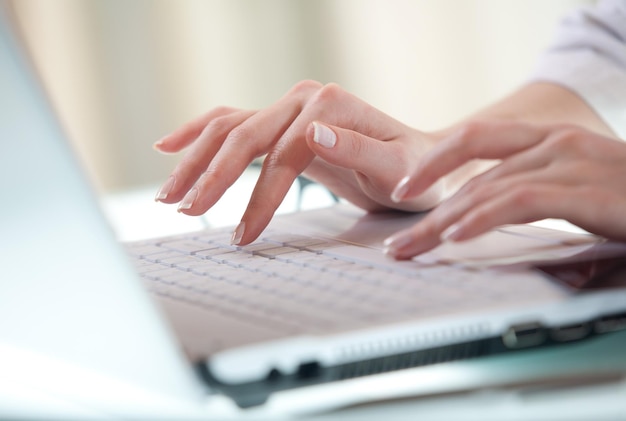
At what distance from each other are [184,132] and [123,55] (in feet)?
5.97

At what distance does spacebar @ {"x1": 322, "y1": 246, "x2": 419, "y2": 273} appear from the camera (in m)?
0.48

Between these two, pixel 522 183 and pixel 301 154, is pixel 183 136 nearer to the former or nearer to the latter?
pixel 301 154

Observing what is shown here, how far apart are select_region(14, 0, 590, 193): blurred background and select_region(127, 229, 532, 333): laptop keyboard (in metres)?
2.05

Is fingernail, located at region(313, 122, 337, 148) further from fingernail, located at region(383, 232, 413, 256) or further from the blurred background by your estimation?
the blurred background

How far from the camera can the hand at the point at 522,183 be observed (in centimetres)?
49

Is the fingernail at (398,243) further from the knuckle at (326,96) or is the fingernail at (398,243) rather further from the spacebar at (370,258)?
the knuckle at (326,96)

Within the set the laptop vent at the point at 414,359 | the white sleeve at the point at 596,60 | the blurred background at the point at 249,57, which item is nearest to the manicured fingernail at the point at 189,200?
the laptop vent at the point at 414,359

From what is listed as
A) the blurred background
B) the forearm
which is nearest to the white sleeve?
the forearm

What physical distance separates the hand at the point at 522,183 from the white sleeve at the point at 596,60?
1.64 ft

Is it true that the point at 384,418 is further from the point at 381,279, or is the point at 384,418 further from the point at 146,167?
the point at 146,167

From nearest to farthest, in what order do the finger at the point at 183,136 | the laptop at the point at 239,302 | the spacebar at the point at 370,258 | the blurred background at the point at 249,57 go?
1. the laptop at the point at 239,302
2. the spacebar at the point at 370,258
3. the finger at the point at 183,136
4. the blurred background at the point at 249,57

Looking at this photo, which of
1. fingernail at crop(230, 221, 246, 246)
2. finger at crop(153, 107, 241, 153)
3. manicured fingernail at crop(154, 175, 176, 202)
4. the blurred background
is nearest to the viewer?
fingernail at crop(230, 221, 246, 246)

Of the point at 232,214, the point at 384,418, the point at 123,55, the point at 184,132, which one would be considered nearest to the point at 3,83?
the point at 384,418

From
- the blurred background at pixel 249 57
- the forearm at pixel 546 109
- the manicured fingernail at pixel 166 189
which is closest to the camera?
the manicured fingernail at pixel 166 189
